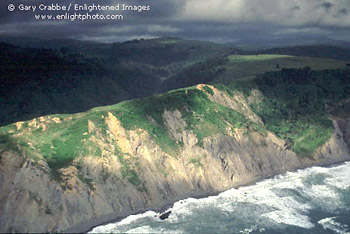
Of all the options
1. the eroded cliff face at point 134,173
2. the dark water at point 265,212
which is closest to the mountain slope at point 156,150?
the eroded cliff face at point 134,173

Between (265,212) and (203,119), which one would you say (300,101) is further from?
(265,212)

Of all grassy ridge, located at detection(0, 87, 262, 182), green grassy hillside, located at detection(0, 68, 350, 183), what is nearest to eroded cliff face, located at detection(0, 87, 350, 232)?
grassy ridge, located at detection(0, 87, 262, 182)

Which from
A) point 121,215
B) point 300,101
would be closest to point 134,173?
point 121,215

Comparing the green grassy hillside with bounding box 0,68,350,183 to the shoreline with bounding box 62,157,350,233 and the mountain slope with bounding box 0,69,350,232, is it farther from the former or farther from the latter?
the shoreline with bounding box 62,157,350,233

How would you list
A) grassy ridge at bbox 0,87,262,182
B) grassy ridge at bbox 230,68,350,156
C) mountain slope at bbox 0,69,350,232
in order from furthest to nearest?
grassy ridge at bbox 230,68,350,156 → grassy ridge at bbox 0,87,262,182 → mountain slope at bbox 0,69,350,232

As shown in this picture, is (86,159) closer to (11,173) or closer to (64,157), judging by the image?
(64,157)

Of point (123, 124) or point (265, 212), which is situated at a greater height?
Answer: point (123, 124)
